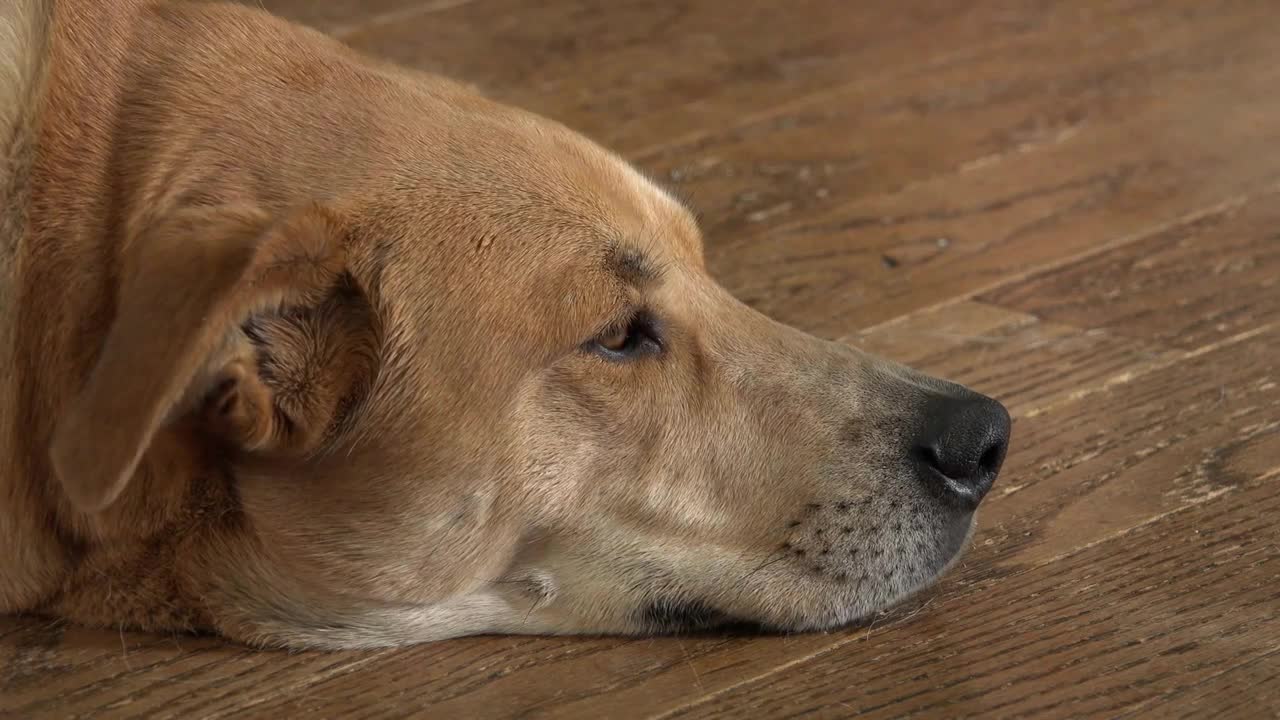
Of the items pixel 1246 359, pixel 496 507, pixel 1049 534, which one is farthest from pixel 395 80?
pixel 1246 359

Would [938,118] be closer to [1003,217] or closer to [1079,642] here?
[1003,217]

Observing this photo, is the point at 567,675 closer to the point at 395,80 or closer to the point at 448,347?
the point at 448,347

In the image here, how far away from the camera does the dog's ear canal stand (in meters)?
1.61

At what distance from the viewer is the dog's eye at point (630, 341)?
1.92 m

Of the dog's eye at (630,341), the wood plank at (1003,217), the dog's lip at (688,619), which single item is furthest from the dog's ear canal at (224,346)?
the wood plank at (1003,217)

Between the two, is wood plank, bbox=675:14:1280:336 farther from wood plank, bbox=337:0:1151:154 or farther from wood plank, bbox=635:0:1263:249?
wood plank, bbox=337:0:1151:154

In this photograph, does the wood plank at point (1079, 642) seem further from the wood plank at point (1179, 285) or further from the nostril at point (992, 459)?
the wood plank at point (1179, 285)

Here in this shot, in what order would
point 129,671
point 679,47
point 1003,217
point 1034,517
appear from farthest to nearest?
point 679,47, point 1003,217, point 1034,517, point 129,671

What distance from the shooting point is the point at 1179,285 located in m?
2.81

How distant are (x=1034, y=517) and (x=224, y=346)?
1.17m

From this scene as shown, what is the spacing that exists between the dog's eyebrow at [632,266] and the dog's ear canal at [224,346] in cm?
33

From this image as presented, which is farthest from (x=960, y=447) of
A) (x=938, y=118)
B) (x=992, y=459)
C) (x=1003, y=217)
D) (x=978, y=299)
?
(x=938, y=118)

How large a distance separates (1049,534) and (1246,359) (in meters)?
0.65

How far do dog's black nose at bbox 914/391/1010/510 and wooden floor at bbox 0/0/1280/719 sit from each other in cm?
15
